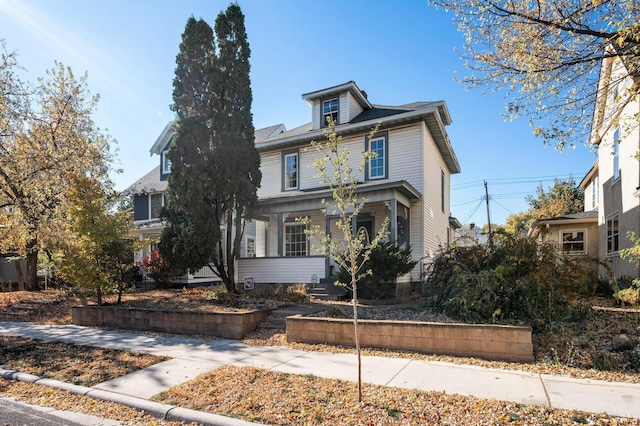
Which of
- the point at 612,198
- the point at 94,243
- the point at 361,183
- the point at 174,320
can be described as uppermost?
the point at 361,183

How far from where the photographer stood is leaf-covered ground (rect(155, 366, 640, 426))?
3.91m

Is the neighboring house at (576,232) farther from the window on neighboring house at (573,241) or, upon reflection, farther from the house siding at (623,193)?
the house siding at (623,193)

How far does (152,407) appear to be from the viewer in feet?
14.9

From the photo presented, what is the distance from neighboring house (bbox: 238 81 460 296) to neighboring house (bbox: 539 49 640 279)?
557 cm

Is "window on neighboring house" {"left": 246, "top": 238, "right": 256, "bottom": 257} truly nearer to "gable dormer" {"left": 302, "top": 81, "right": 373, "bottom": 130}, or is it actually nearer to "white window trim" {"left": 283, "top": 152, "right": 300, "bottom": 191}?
"white window trim" {"left": 283, "top": 152, "right": 300, "bottom": 191}

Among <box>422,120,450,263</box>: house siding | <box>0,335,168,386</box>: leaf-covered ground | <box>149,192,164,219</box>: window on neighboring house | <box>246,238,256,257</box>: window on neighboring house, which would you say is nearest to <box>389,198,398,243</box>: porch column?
<box>422,120,450,263</box>: house siding

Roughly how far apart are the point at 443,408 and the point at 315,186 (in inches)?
497

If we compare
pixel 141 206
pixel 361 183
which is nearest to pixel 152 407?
pixel 361 183

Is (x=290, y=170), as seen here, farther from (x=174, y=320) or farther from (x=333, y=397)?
(x=333, y=397)

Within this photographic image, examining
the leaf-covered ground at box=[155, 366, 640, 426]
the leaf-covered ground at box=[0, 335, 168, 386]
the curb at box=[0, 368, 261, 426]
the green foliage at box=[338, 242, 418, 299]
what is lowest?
the leaf-covered ground at box=[0, 335, 168, 386]

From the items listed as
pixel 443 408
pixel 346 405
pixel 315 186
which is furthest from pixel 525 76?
pixel 315 186

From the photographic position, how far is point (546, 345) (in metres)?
6.38

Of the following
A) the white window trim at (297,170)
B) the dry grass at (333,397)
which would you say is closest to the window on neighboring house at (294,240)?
the white window trim at (297,170)

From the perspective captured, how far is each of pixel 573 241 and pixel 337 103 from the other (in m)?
12.7
